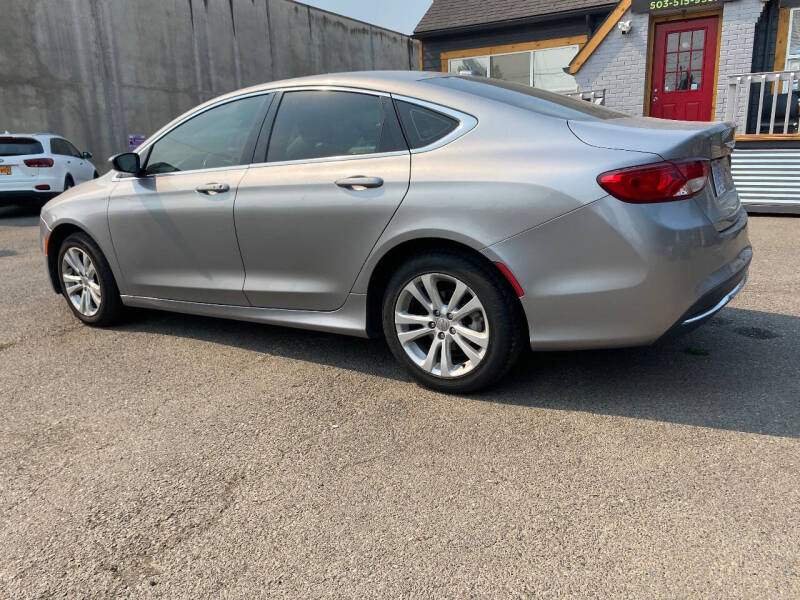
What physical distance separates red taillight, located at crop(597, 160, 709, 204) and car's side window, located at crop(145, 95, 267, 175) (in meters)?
2.18

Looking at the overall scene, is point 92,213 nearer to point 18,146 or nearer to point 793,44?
point 18,146

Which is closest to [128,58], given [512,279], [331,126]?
[331,126]

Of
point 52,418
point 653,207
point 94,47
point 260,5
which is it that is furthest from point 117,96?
point 653,207

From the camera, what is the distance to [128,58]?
65.8ft

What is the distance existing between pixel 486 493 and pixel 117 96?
67.4 feet

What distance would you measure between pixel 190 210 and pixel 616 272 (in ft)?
8.50

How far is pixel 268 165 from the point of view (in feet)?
12.9

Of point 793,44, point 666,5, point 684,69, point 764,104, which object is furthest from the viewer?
point 684,69

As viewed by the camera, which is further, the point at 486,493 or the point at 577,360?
the point at 577,360

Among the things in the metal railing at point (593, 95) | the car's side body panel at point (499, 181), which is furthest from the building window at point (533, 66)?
the car's side body panel at point (499, 181)

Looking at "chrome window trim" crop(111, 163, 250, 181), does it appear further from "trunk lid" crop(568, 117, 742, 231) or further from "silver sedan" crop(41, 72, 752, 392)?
"trunk lid" crop(568, 117, 742, 231)

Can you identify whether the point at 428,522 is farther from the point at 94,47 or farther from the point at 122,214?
the point at 94,47

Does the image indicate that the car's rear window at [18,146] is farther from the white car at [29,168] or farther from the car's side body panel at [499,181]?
the car's side body panel at [499,181]

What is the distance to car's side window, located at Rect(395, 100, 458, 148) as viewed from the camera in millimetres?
3412
